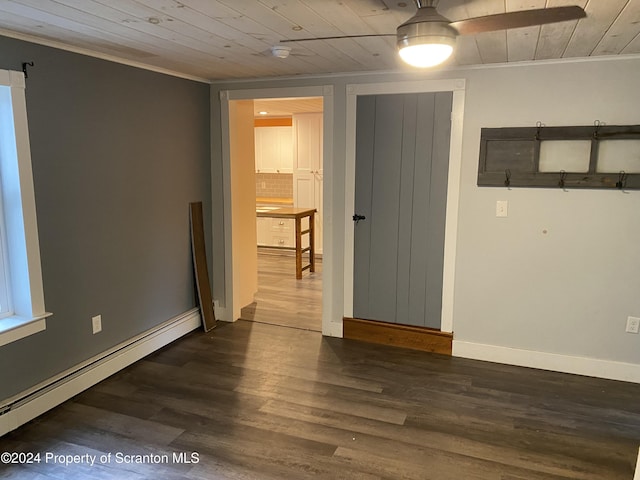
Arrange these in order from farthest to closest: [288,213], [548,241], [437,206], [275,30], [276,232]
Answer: [276,232]
[288,213]
[437,206]
[548,241]
[275,30]

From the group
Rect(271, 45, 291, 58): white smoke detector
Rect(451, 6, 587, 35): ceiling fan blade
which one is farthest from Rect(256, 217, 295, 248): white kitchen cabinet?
Rect(451, 6, 587, 35): ceiling fan blade

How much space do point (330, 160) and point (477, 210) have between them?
122cm

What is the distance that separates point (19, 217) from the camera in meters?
2.56

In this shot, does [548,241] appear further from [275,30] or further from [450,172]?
[275,30]

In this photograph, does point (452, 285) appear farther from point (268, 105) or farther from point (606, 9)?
point (268, 105)

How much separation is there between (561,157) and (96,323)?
3368 millimetres

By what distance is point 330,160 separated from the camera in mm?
3783

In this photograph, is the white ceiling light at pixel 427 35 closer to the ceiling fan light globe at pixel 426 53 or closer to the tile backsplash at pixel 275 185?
the ceiling fan light globe at pixel 426 53

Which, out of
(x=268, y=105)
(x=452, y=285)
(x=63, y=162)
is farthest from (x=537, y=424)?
(x=268, y=105)

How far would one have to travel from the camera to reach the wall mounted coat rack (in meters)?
3.01

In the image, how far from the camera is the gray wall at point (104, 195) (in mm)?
2660

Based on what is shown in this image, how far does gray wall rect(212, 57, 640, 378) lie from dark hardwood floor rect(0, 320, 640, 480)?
256mm

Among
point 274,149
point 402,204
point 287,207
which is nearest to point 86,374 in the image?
point 402,204

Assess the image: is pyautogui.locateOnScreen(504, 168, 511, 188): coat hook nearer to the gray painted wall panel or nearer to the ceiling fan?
the gray painted wall panel
